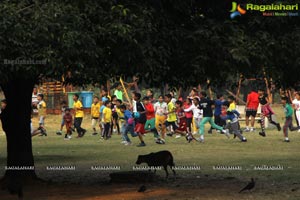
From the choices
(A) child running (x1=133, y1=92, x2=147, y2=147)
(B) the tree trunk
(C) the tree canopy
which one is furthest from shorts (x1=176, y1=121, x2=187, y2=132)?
(C) the tree canopy

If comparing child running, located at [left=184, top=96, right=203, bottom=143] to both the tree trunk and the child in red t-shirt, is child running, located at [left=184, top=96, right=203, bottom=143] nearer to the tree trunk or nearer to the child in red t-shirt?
the child in red t-shirt

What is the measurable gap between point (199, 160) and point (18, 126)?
21.3ft

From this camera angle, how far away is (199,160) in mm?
20734

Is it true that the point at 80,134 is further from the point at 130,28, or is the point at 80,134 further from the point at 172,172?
the point at 130,28

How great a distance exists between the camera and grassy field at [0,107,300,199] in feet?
48.9

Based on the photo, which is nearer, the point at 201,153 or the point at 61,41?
the point at 61,41

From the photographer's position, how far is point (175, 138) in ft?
101

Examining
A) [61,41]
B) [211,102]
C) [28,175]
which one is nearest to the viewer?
[61,41]

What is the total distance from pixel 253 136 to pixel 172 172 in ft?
42.6

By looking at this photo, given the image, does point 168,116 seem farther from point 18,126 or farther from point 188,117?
point 18,126

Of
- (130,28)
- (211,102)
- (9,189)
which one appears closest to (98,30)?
(130,28)

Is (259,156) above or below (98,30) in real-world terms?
below

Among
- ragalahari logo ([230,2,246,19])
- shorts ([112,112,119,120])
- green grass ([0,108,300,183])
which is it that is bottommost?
green grass ([0,108,300,183])

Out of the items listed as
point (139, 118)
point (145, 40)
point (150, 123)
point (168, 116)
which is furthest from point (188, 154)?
point (145, 40)
